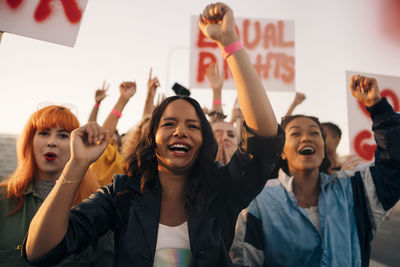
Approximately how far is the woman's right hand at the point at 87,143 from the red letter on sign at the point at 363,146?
289 cm

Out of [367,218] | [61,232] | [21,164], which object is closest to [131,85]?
[21,164]

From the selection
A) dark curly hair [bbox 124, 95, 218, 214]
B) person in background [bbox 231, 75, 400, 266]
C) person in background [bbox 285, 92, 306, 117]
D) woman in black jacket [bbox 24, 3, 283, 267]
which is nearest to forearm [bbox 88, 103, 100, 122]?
dark curly hair [bbox 124, 95, 218, 214]

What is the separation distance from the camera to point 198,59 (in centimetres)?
438

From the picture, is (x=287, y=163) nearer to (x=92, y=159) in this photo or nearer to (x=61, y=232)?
(x=92, y=159)

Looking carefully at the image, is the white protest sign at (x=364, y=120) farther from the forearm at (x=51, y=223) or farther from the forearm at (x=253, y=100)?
the forearm at (x=51, y=223)

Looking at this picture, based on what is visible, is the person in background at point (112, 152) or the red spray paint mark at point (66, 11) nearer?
the red spray paint mark at point (66, 11)

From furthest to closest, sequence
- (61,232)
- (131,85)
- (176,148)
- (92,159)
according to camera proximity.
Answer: (131,85) < (176,148) < (92,159) < (61,232)

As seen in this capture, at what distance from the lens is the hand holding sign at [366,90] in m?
1.77

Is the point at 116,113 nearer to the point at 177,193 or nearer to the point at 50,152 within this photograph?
the point at 50,152

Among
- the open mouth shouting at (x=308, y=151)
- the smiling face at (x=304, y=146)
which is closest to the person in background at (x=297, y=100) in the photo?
the smiling face at (x=304, y=146)

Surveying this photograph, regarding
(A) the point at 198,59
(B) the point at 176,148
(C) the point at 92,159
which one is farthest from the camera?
(A) the point at 198,59

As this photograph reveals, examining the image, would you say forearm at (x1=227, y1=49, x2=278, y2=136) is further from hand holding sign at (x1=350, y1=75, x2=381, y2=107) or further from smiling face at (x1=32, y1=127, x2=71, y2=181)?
smiling face at (x1=32, y1=127, x2=71, y2=181)

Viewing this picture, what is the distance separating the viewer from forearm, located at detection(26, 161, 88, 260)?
3.59 ft

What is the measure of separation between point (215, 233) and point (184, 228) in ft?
0.48
